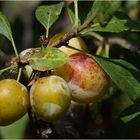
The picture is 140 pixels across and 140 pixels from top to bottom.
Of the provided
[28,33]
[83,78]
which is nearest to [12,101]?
[83,78]

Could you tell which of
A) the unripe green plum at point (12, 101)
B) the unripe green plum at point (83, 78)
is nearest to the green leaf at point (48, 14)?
the unripe green plum at point (83, 78)

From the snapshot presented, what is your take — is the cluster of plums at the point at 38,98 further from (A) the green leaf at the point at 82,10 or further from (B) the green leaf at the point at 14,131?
(B) the green leaf at the point at 14,131

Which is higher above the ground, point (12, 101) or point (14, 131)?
point (12, 101)

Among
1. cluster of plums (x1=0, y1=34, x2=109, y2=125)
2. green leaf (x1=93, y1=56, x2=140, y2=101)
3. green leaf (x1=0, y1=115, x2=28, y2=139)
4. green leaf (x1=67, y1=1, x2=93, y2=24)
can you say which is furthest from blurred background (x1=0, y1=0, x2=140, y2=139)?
cluster of plums (x1=0, y1=34, x2=109, y2=125)

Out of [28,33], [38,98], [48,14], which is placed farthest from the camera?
[28,33]

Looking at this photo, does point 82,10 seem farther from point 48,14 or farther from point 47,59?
point 47,59

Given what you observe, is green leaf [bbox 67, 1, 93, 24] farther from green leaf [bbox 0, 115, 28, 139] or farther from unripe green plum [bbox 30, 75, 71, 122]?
green leaf [bbox 0, 115, 28, 139]
